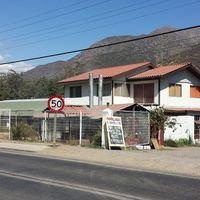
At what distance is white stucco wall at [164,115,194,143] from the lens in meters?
35.4

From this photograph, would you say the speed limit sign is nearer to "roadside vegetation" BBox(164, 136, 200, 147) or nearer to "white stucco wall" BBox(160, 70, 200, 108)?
"roadside vegetation" BBox(164, 136, 200, 147)

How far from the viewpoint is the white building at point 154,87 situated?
1677 inches

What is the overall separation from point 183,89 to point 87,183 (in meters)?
34.2

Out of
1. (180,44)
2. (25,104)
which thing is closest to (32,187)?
(25,104)

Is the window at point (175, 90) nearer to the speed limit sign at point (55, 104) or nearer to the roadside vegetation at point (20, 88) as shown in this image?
the speed limit sign at point (55, 104)

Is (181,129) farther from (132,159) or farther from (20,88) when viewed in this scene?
(20,88)

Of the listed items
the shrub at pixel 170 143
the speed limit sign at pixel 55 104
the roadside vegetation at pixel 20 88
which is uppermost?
the roadside vegetation at pixel 20 88

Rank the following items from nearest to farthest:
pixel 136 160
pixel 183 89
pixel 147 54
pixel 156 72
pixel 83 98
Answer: pixel 136 160
pixel 156 72
pixel 183 89
pixel 83 98
pixel 147 54

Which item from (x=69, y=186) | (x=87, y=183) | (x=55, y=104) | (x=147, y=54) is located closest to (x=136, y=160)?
(x=87, y=183)

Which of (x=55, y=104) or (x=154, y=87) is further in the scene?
(x=154, y=87)

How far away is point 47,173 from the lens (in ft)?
46.6

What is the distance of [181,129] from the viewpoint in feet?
119

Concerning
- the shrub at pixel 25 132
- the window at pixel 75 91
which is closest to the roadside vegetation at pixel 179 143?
the shrub at pixel 25 132

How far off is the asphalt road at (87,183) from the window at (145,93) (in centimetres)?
2735
